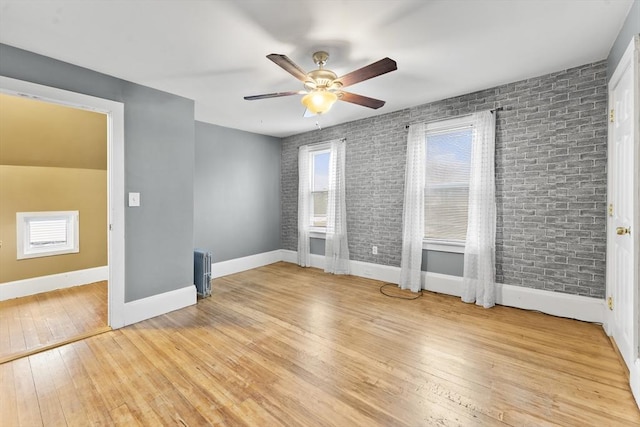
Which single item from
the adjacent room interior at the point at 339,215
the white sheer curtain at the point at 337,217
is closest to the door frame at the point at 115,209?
the adjacent room interior at the point at 339,215

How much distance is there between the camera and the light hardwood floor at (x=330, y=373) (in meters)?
1.67

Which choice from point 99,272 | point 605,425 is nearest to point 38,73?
point 99,272

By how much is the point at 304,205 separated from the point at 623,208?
160 inches

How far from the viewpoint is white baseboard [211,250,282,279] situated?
4.68 m

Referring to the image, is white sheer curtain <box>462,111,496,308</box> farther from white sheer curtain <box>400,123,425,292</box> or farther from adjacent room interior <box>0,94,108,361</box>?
adjacent room interior <box>0,94,108,361</box>

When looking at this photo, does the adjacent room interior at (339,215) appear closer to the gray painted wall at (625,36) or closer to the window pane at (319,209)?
the gray painted wall at (625,36)

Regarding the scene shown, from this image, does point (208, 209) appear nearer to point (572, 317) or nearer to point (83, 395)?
point (83, 395)

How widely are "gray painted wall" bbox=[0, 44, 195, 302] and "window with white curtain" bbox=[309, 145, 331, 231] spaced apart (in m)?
2.32

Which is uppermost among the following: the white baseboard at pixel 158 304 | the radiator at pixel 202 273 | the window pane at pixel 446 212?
the window pane at pixel 446 212

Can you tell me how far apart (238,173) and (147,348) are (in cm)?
320

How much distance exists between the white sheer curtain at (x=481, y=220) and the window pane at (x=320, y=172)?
96.1 inches

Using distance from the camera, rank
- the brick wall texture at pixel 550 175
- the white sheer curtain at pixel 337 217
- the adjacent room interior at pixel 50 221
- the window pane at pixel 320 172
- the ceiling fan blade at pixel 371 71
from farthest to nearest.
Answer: the window pane at pixel 320 172
the white sheer curtain at pixel 337 217
the adjacent room interior at pixel 50 221
the brick wall texture at pixel 550 175
the ceiling fan blade at pixel 371 71

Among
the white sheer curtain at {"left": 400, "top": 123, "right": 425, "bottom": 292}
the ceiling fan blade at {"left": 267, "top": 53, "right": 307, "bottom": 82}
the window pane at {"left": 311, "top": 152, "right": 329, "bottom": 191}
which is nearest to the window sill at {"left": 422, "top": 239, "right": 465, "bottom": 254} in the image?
the white sheer curtain at {"left": 400, "top": 123, "right": 425, "bottom": 292}

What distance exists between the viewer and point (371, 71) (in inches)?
83.4
